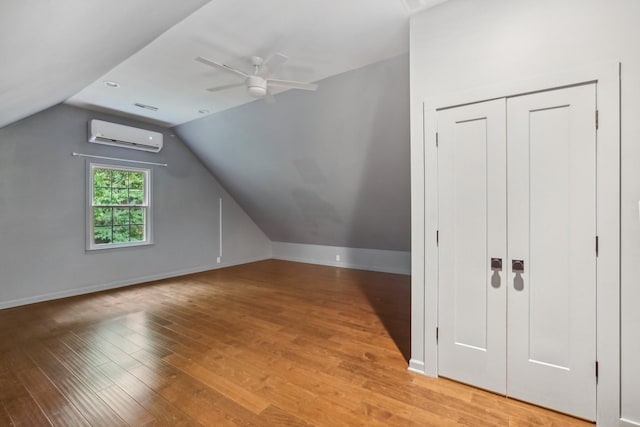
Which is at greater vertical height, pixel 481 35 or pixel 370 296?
pixel 481 35

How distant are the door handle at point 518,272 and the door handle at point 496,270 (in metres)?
0.07

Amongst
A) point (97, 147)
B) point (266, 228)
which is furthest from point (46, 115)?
point (266, 228)

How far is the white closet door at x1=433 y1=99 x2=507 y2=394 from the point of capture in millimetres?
1944

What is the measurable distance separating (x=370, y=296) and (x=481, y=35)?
3.43m

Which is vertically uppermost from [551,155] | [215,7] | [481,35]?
[215,7]

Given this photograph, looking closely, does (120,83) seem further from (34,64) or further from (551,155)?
(551,155)

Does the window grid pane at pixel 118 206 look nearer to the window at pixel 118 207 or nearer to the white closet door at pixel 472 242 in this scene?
the window at pixel 118 207

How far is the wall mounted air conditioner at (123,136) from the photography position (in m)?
4.44

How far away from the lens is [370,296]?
4.33 m

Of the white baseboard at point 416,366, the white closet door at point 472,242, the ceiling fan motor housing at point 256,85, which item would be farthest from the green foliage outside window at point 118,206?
the white closet door at point 472,242

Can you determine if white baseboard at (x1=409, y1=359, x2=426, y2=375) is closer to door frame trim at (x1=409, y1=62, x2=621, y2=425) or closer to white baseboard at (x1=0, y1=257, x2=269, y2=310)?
door frame trim at (x1=409, y1=62, x2=621, y2=425)

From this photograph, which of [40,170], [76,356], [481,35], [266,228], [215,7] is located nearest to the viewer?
[481,35]

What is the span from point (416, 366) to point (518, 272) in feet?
3.41

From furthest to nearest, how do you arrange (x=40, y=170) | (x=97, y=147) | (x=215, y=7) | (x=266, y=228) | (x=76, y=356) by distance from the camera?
(x=266, y=228), (x=97, y=147), (x=40, y=170), (x=76, y=356), (x=215, y=7)
